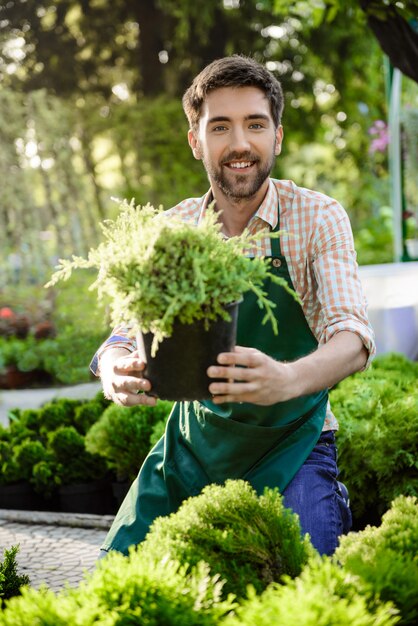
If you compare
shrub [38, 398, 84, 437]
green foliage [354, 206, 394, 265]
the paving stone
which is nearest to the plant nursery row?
the paving stone

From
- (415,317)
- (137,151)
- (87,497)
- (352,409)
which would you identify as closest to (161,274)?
(352,409)

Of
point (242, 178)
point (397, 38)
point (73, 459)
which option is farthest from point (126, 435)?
point (397, 38)

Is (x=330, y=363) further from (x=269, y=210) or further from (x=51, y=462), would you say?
(x=51, y=462)

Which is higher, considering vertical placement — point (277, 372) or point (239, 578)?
point (277, 372)

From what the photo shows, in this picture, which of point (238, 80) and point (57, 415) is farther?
point (57, 415)

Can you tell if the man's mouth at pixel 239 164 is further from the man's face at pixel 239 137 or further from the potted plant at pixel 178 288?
the potted plant at pixel 178 288

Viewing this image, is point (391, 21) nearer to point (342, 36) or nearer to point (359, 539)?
point (359, 539)

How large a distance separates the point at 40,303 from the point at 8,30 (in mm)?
3917

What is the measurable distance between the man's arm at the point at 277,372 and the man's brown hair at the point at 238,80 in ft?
2.56

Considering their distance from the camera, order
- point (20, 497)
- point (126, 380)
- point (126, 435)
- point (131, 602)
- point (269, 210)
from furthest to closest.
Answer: point (20, 497) → point (126, 435) → point (269, 210) → point (126, 380) → point (131, 602)

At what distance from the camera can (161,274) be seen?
185 cm

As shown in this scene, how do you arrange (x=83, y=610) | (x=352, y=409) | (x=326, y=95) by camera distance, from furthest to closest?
(x=326, y=95) < (x=352, y=409) < (x=83, y=610)

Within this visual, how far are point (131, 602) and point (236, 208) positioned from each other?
4.60ft

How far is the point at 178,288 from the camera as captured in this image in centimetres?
184
